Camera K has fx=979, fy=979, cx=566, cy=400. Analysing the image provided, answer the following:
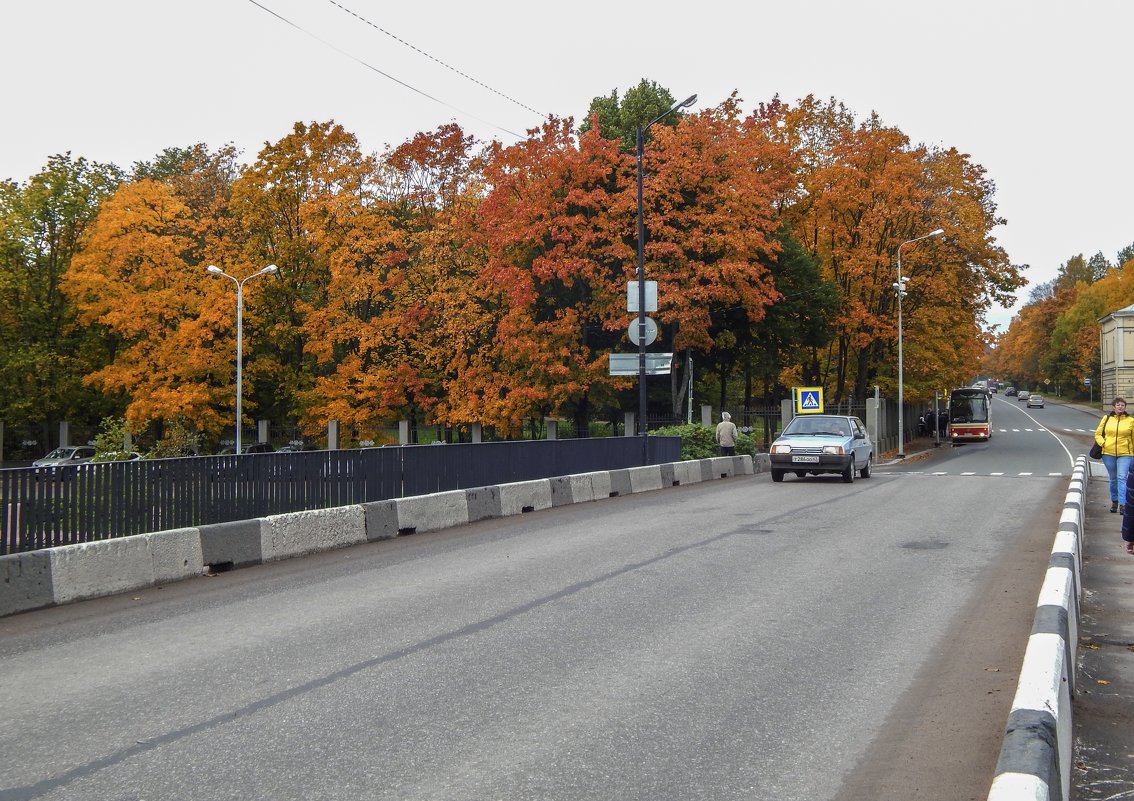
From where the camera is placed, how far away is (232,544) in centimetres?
1060

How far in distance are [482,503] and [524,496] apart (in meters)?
1.38

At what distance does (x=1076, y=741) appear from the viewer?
4879 mm

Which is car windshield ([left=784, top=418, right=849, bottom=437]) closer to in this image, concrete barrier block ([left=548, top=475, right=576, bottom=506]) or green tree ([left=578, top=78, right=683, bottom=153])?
concrete barrier block ([left=548, top=475, right=576, bottom=506])

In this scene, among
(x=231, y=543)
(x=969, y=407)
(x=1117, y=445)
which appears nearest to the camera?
(x=231, y=543)

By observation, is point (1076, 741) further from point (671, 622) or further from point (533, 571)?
point (533, 571)

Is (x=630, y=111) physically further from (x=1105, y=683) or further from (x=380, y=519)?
(x=1105, y=683)

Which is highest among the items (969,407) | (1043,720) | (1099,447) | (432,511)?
(969,407)

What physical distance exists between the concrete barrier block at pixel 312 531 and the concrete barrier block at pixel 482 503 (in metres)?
2.71

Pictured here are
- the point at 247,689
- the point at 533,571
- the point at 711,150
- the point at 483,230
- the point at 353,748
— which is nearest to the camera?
the point at 353,748

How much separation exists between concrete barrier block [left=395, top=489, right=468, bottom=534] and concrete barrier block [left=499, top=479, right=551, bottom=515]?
125 centimetres

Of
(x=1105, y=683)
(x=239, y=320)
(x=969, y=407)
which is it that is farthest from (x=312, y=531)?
(x=969, y=407)

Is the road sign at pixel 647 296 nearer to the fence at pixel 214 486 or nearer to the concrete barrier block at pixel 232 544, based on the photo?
the fence at pixel 214 486

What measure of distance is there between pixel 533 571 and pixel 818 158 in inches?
1687

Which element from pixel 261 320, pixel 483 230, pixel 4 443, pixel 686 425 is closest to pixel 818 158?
pixel 483 230
